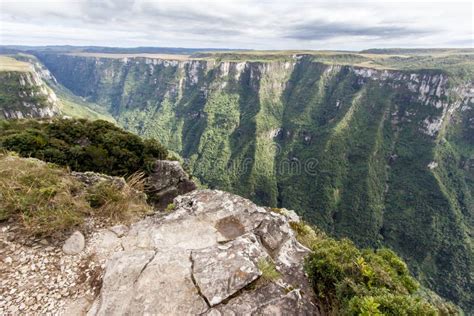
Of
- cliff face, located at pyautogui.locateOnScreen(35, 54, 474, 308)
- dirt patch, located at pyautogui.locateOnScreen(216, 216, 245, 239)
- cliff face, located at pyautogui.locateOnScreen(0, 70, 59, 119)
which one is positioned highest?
dirt patch, located at pyautogui.locateOnScreen(216, 216, 245, 239)

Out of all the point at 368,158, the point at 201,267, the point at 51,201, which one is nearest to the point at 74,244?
the point at 51,201

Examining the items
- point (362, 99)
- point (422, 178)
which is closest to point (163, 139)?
point (362, 99)

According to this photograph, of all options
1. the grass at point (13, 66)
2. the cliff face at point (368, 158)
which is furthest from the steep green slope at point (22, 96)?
the cliff face at point (368, 158)

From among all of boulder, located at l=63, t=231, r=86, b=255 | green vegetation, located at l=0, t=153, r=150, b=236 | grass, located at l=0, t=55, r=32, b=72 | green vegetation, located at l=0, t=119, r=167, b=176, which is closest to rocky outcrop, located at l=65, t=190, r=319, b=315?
boulder, located at l=63, t=231, r=86, b=255

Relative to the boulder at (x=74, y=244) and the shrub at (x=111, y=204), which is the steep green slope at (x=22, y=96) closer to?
the shrub at (x=111, y=204)

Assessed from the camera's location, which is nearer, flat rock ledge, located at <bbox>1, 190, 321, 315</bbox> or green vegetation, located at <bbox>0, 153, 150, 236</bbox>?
flat rock ledge, located at <bbox>1, 190, 321, 315</bbox>

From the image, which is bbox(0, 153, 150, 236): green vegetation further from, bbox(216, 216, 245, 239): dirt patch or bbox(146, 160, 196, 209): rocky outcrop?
bbox(146, 160, 196, 209): rocky outcrop
